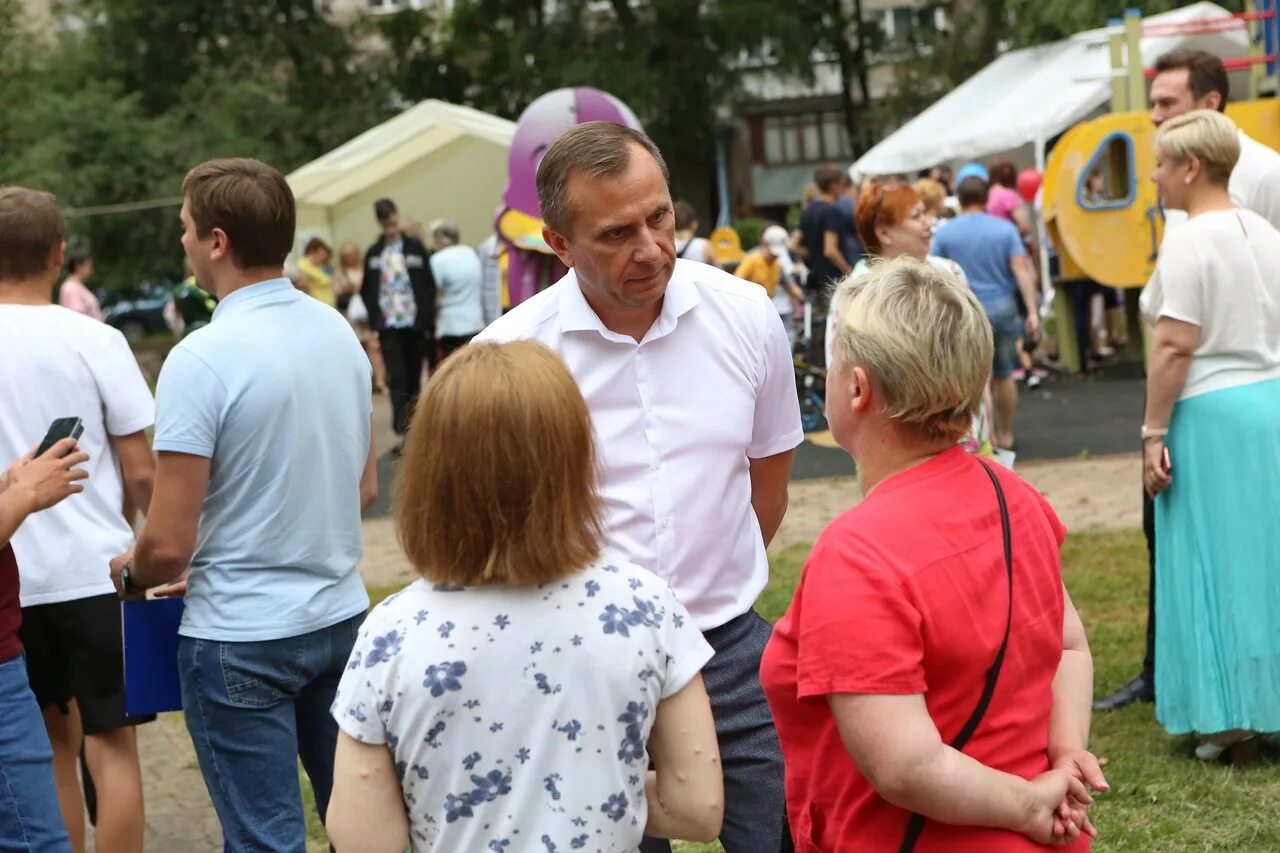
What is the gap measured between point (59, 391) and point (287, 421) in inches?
33.3

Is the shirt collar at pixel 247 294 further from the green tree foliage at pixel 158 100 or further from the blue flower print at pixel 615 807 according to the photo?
the green tree foliage at pixel 158 100

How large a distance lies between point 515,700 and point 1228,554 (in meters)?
3.50

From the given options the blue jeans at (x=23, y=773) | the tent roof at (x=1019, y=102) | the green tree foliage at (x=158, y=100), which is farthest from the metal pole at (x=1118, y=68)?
the green tree foliage at (x=158, y=100)

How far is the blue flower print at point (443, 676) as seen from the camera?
2.33 m

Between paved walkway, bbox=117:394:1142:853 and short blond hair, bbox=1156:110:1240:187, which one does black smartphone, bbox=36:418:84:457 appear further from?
short blond hair, bbox=1156:110:1240:187

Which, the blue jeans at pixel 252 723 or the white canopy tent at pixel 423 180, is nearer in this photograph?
the blue jeans at pixel 252 723

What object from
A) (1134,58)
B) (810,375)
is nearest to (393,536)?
(810,375)

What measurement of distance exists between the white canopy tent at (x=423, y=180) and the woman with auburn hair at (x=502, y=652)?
22126mm

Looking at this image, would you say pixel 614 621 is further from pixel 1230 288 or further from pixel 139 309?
pixel 139 309

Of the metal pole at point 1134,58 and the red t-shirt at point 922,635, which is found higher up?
the metal pole at point 1134,58

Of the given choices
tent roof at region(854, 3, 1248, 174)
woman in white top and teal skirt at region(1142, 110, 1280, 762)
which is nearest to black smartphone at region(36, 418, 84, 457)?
woman in white top and teal skirt at region(1142, 110, 1280, 762)

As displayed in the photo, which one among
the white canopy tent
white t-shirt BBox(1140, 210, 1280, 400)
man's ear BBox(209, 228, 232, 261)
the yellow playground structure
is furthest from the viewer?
the white canopy tent

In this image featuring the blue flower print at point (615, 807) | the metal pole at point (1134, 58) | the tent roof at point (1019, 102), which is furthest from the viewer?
the tent roof at point (1019, 102)

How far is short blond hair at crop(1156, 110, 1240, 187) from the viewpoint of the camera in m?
5.01
